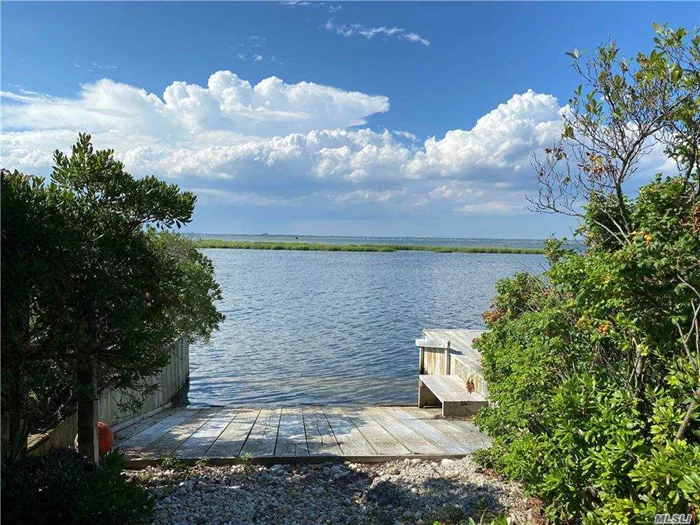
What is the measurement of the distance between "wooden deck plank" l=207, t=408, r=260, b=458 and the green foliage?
1.99m

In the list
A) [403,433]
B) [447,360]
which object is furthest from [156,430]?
[447,360]

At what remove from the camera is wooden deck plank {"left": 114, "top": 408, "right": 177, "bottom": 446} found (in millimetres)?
6465

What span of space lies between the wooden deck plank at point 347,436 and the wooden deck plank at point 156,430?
230 centimetres

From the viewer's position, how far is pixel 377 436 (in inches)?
263

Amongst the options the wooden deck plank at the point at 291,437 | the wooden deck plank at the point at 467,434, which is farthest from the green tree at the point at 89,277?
the wooden deck plank at the point at 467,434

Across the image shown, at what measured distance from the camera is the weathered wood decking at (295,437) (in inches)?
226

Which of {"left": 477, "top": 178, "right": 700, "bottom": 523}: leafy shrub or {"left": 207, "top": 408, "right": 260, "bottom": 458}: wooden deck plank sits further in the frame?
{"left": 207, "top": 408, "right": 260, "bottom": 458}: wooden deck plank

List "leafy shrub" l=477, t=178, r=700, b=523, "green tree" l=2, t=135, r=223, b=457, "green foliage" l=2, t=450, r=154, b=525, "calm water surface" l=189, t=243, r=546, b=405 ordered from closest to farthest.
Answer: "leafy shrub" l=477, t=178, r=700, b=523, "green foliage" l=2, t=450, r=154, b=525, "green tree" l=2, t=135, r=223, b=457, "calm water surface" l=189, t=243, r=546, b=405

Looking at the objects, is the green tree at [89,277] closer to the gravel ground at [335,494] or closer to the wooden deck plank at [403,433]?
the gravel ground at [335,494]

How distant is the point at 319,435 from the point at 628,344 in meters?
4.46

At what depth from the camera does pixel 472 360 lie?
916 centimetres

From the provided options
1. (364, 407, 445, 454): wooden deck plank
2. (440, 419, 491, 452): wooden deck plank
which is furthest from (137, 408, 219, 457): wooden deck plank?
(440, 419, 491, 452): wooden deck plank

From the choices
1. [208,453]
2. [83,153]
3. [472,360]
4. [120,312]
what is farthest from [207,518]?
[472,360]

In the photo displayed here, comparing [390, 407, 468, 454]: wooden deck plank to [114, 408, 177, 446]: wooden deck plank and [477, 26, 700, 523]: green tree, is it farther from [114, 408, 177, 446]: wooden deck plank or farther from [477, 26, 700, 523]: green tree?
[114, 408, 177, 446]: wooden deck plank
